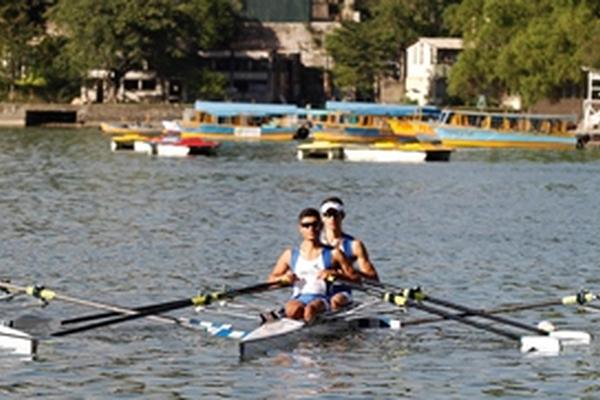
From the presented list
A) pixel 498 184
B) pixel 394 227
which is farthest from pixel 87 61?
pixel 394 227

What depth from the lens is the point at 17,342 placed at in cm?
2530

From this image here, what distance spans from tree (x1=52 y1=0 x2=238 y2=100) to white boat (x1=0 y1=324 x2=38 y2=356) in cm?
12229

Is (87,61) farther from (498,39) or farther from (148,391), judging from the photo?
(148,391)

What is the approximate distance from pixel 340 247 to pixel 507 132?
83.7 meters

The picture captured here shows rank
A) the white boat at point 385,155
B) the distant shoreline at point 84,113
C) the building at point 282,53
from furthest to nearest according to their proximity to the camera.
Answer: the building at point 282,53
the distant shoreline at point 84,113
the white boat at point 385,155

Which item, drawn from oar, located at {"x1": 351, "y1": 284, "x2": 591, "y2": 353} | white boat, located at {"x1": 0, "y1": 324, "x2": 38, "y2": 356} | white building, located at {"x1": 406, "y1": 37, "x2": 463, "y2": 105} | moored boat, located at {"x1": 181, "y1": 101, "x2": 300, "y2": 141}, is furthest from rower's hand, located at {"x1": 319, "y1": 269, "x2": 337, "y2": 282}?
white building, located at {"x1": 406, "y1": 37, "x2": 463, "y2": 105}

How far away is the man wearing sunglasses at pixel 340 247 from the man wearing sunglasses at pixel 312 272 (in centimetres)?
22

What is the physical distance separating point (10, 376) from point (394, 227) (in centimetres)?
2608

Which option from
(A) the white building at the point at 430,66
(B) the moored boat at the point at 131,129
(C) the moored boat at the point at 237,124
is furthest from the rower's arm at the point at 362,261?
(A) the white building at the point at 430,66

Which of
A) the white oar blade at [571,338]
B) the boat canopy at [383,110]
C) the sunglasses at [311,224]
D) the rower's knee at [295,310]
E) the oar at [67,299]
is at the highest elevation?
the sunglasses at [311,224]

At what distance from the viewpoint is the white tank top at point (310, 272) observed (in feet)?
86.0

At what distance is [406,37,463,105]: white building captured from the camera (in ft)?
521

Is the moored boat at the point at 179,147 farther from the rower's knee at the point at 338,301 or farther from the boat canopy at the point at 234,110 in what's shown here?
the rower's knee at the point at 338,301

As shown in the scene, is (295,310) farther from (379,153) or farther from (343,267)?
(379,153)
